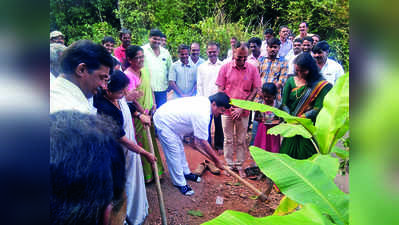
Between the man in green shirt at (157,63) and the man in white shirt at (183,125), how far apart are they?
0.42 feet

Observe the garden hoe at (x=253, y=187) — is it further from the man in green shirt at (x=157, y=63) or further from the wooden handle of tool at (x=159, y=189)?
the man in green shirt at (x=157, y=63)

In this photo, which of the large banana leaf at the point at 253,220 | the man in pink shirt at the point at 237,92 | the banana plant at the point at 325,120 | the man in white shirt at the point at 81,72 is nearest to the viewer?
the large banana leaf at the point at 253,220

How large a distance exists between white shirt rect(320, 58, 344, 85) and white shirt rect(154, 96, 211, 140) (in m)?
0.92

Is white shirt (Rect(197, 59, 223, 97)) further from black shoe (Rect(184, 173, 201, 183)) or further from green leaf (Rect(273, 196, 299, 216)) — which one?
green leaf (Rect(273, 196, 299, 216))

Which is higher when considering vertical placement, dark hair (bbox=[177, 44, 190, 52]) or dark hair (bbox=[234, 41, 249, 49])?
dark hair (bbox=[234, 41, 249, 49])

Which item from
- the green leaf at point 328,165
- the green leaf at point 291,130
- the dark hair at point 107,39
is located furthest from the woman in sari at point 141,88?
the green leaf at point 328,165

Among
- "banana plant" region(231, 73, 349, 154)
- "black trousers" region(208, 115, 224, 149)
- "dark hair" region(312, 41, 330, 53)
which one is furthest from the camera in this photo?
"black trousers" region(208, 115, 224, 149)

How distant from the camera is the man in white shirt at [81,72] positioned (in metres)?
1.19

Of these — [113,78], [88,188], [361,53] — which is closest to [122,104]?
[113,78]

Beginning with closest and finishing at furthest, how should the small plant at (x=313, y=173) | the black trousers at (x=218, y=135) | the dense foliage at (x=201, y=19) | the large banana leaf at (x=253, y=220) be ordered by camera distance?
the large banana leaf at (x=253, y=220), the small plant at (x=313, y=173), the dense foliage at (x=201, y=19), the black trousers at (x=218, y=135)

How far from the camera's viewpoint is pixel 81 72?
1.25 meters

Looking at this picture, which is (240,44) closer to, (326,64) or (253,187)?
(326,64)

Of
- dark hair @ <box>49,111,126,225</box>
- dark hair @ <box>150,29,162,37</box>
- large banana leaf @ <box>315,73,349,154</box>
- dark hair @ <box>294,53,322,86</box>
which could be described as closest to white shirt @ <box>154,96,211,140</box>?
dark hair @ <box>150,29,162,37</box>

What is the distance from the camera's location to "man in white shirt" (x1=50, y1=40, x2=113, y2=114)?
119cm
